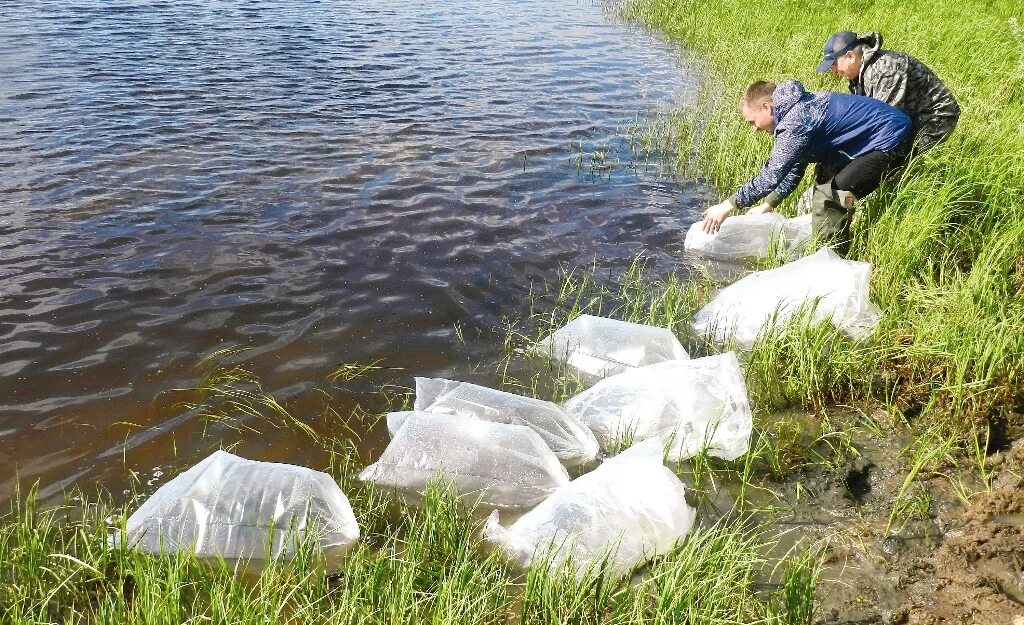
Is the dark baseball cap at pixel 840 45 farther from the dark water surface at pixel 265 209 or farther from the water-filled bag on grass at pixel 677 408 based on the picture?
the water-filled bag on grass at pixel 677 408

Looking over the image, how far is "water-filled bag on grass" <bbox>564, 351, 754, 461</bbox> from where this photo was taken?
3.32 m

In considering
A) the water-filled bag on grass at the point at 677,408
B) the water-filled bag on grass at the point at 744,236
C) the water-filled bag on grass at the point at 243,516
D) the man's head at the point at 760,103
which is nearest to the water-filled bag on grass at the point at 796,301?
the water-filled bag on grass at the point at 677,408

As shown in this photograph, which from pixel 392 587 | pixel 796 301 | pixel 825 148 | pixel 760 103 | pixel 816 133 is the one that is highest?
pixel 760 103

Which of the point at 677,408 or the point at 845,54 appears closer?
the point at 677,408

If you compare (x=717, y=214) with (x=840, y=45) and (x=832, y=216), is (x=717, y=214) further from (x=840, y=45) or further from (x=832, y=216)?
(x=840, y=45)

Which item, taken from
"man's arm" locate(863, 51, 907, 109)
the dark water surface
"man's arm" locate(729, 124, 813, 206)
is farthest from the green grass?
"man's arm" locate(863, 51, 907, 109)

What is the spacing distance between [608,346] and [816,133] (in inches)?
80.0

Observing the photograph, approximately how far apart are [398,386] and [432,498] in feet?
4.79

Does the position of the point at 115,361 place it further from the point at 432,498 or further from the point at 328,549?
the point at 432,498

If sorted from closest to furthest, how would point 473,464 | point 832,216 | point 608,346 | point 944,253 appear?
1. point 473,464
2. point 608,346
3. point 944,253
4. point 832,216

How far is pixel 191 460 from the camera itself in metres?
3.53

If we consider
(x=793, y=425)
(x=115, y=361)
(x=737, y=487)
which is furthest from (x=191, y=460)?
(x=793, y=425)

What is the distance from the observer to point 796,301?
13.8 ft

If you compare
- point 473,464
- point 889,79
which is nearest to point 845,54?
point 889,79
